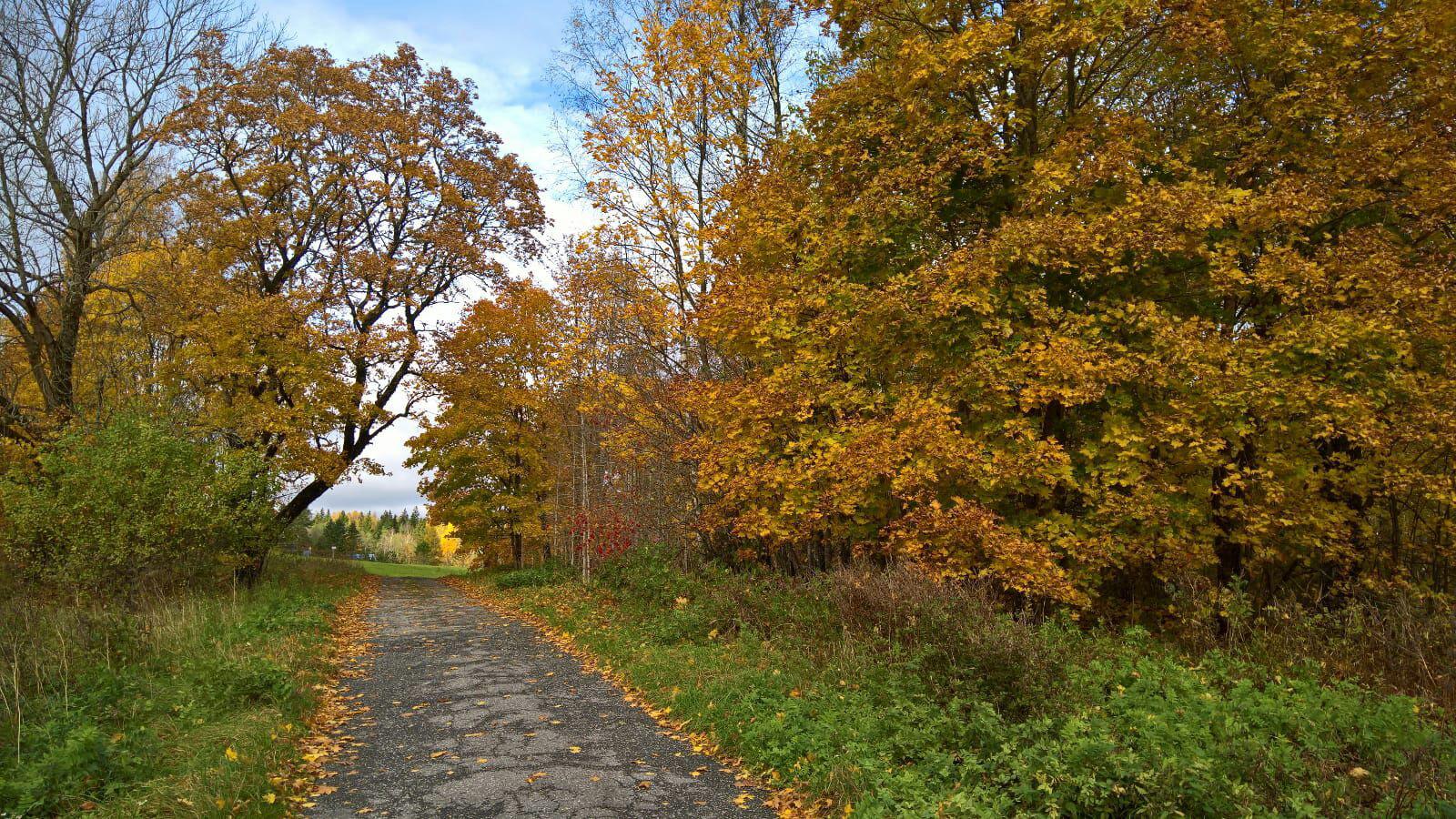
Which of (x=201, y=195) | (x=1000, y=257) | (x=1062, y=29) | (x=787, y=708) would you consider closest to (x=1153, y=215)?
(x=1000, y=257)

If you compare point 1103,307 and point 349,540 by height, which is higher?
point 1103,307

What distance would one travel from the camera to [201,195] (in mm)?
17812

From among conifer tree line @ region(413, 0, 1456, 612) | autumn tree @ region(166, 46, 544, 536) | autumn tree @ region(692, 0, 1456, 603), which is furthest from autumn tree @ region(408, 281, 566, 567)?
autumn tree @ region(692, 0, 1456, 603)

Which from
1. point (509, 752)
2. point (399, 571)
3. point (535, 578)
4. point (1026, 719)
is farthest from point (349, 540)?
point (1026, 719)

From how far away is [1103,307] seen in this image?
984 cm

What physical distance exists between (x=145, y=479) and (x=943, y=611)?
1128 centimetres

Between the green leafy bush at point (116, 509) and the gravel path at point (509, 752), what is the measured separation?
4.09 m

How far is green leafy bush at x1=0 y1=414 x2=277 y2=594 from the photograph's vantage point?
10.4 metres

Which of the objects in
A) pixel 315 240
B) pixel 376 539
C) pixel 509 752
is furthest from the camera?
pixel 376 539

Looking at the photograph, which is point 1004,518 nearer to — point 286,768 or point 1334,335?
point 1334,335

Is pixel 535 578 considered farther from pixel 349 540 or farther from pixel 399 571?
pixel 349 540

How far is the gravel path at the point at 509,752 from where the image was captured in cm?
522

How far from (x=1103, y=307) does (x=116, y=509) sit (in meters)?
13.5

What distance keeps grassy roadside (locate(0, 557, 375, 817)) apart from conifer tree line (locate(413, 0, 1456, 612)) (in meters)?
5.94
